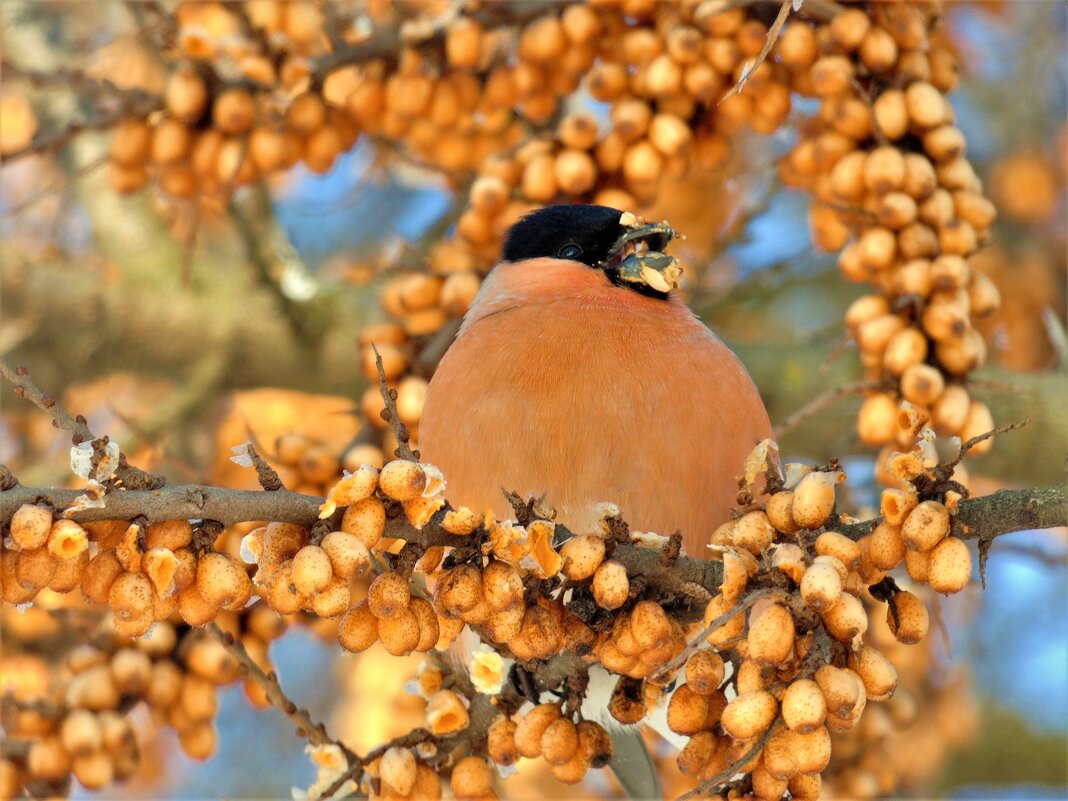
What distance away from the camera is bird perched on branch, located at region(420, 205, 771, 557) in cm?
200

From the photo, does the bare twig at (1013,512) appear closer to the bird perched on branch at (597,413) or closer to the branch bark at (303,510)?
the branch bark at (303,510)

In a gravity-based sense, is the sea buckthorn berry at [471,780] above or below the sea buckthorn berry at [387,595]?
below

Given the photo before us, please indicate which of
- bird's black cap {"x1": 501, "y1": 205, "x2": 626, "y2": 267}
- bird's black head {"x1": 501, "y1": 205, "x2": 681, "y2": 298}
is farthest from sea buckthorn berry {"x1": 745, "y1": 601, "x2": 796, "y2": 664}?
bird's black cap {"x1": 501, "y1": 205, "x2": 626, "y2": 267}

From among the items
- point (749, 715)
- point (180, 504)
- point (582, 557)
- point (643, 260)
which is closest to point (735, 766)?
point (749, 715)

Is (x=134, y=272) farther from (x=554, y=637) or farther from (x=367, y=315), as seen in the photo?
(x=554, y=637)

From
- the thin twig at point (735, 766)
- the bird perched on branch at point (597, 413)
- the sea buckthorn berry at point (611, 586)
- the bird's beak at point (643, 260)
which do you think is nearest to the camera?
the thin twig at point (735, 766)

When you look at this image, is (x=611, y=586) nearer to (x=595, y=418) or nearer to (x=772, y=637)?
(x=772, y=637)

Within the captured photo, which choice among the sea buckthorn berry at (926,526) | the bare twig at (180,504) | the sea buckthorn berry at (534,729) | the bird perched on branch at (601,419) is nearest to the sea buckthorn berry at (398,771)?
the sea buckthorn berry at (534,729)

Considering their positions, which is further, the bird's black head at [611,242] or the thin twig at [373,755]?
the bird's black head at [611,242]

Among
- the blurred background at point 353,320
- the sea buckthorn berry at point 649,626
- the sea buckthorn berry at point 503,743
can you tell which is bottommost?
the blurred background at point 353,320

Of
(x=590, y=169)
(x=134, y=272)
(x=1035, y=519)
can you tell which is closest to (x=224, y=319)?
(x=134, y=272)

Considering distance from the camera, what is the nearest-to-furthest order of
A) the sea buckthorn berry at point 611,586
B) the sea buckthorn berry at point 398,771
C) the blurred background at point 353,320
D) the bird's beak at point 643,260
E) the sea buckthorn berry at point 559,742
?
the sea buckthorn berry at point 611,586, the sea buckthorn berry at point 559,742, the sea buckthorn berry at point 398,771, the bird's beak at point 643,260, the blurred background at point 353,320

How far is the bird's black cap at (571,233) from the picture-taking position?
243 centimetres

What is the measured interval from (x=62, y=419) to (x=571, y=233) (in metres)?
1.35
